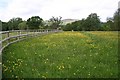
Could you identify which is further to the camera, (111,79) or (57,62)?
(57,62)

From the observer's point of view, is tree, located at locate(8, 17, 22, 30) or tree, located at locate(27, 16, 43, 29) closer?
tree, located at locate(8, 17, 22, 30)

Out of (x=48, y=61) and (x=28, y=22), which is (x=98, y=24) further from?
(x=48, y=61)

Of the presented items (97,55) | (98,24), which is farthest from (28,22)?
(97,55)

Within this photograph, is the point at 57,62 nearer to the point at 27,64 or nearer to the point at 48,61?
the point at 48,61

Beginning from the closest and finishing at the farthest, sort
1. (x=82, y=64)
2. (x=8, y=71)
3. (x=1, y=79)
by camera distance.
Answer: (x=1, y=79) → (x=8, y=71) → (x=82, y=64)

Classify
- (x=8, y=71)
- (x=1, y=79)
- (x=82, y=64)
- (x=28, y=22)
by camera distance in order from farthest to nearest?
(x=28, y=22)
(x=82, y=64)
(x=8, y=71)
(x=1, y=79)

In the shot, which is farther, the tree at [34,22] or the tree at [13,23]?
the tree at [34,22]

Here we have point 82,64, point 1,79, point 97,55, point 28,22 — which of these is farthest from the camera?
point 28,22

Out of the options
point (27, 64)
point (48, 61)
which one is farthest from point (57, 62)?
point (27, 64)

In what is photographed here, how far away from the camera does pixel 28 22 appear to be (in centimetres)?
15088

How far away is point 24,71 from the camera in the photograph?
10578 mm

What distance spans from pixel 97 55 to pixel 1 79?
6.18 m

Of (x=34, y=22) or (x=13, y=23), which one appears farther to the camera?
(x=13, y=23)

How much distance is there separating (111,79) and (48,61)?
3.95 meters
